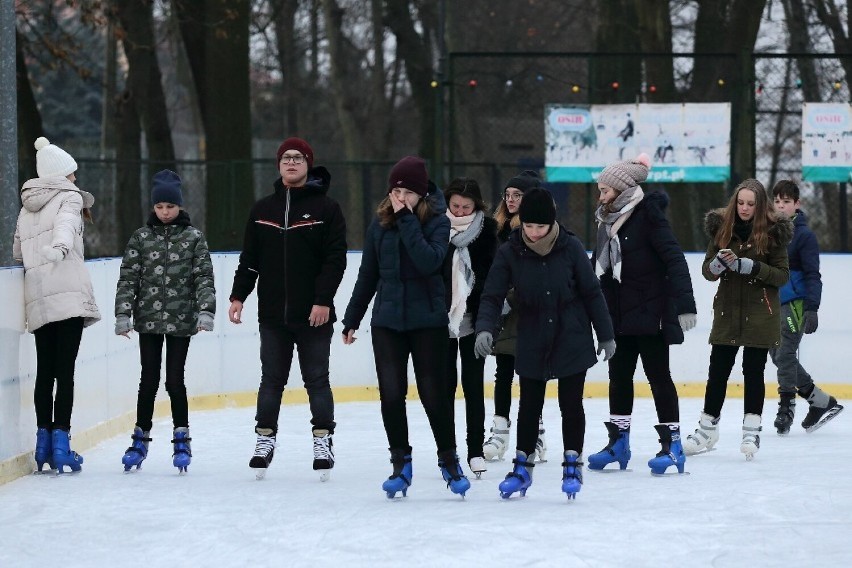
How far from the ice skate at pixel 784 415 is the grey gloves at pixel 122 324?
152 inches

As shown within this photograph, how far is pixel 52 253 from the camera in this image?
26.3 feet

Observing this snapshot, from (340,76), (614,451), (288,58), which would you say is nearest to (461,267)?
(614,451)

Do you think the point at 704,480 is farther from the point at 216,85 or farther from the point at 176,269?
the point at 216,85

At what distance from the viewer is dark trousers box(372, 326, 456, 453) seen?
23.8 ft

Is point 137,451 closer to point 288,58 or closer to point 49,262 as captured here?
point 49,262

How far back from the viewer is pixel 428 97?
25453 mm

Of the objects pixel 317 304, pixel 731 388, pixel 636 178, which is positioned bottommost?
pixel 731 388

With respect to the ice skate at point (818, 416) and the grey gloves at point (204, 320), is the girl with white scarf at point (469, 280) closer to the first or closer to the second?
the grey gloves at point (204, 320)

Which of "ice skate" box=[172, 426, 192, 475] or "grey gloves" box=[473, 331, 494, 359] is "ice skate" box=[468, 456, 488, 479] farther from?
"ice skate" box=[172, 426, 192, 475]

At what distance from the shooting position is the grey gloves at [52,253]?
802 cm

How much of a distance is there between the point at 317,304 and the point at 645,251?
60.4 inches

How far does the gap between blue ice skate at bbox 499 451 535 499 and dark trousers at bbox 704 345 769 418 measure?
166cm

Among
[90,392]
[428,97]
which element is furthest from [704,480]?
[428,97]

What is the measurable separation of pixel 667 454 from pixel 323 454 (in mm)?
1580
